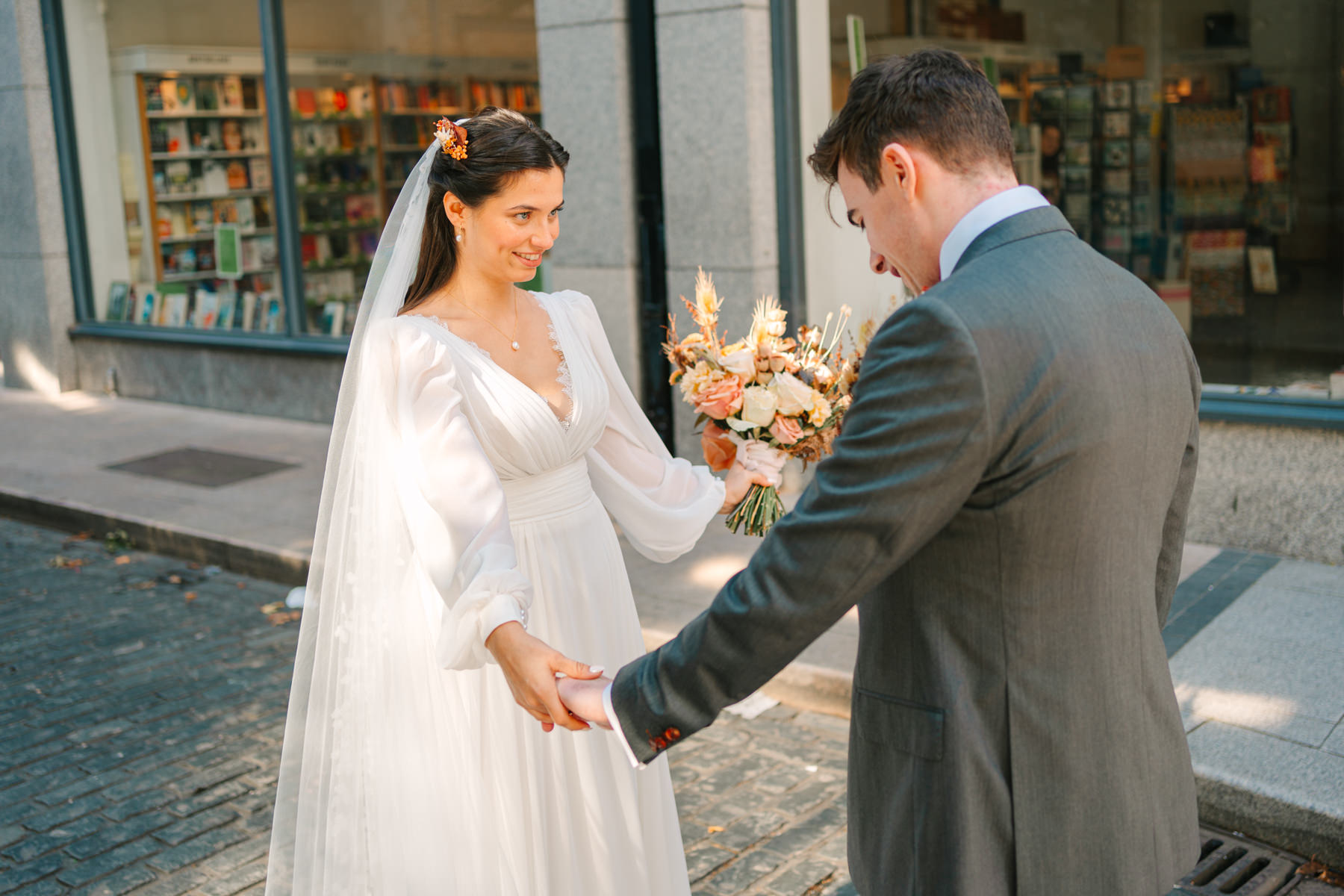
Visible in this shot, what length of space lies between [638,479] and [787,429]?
0.56 meters

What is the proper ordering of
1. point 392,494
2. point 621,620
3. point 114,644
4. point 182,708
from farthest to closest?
A: 1. point 114,644
2. point 182,708
3. point 621,620
4. point 392,494

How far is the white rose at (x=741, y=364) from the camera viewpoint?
325cm

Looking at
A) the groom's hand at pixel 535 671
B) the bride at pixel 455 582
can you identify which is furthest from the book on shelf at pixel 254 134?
the groom's hand at pixel 535 671

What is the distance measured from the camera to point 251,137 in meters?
11.8

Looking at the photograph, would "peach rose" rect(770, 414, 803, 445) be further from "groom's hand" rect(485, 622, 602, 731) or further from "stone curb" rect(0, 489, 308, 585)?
"stone curb" rect(0, 489, 308, 585)

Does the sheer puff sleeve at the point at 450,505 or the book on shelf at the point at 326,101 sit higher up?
the book on shelf at the point at 326,101

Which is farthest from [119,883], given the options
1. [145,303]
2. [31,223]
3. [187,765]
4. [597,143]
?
[31,223]

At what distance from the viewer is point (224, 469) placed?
9.59m

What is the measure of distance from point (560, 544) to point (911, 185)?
1.64 m

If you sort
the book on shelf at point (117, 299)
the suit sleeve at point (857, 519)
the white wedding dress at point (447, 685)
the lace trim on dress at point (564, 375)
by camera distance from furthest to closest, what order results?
the book on shelf at point (117, 299)
the lace trim on dress at point (564, 375)
the white wedding dress at point (447, 685)
the suit sleeve at point (857, 519)

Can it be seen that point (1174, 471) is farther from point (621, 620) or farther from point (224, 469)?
point (224, 469)

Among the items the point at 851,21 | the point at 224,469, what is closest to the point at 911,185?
the point at 851,21

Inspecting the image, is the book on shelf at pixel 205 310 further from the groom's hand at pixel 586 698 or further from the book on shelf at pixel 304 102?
the groom's hand at pixel 586 698

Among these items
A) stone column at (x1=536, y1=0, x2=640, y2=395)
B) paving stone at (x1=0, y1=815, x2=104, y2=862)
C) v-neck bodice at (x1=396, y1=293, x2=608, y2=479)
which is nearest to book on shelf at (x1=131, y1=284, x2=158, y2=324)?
stone column at (x1=536, y1=0, x2=640, y2=395)
